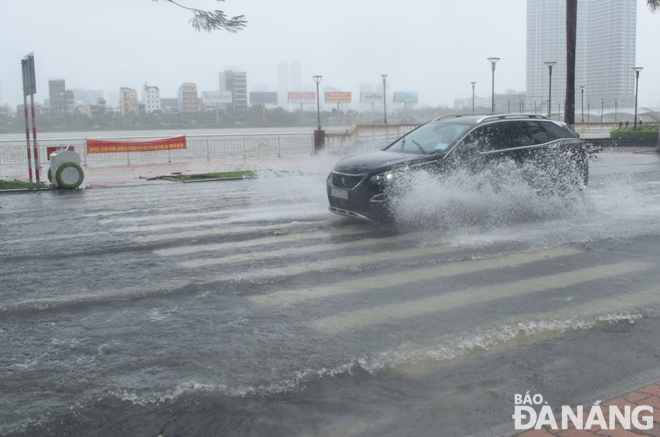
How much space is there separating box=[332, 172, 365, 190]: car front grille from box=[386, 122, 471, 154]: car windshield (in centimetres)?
122

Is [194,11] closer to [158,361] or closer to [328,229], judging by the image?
[328,229]

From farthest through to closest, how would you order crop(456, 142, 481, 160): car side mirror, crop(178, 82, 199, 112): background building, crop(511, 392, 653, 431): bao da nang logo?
1. crop(178, 82, 199, 112): background building
2. crop(456, 142, 481, 160): car side mirror
3. crop(511, 392, 653, 431): bao da nang logo

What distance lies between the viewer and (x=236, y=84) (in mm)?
68625

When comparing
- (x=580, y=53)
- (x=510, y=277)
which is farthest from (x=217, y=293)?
(x=580, y=53)

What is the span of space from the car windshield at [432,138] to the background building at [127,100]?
36.3 metres

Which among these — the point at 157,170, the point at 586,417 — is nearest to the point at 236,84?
the point at 157,170

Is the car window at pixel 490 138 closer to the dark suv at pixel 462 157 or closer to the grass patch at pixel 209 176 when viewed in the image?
the dark suv at pixel 462 157

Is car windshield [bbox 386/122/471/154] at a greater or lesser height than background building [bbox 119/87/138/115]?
lesser

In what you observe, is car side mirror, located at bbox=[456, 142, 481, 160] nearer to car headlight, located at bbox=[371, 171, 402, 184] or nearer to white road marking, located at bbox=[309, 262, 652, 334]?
car headlight, located at bbox=[371, 171, 402, 184]

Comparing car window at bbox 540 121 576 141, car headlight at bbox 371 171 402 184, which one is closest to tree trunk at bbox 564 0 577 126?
car window at bbox 540 121 576 141

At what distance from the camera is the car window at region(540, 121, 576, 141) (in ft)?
39.0

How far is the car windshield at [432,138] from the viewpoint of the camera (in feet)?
35.4

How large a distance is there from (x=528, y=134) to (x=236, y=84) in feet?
196

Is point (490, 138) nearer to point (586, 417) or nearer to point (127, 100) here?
point (586, 417)
